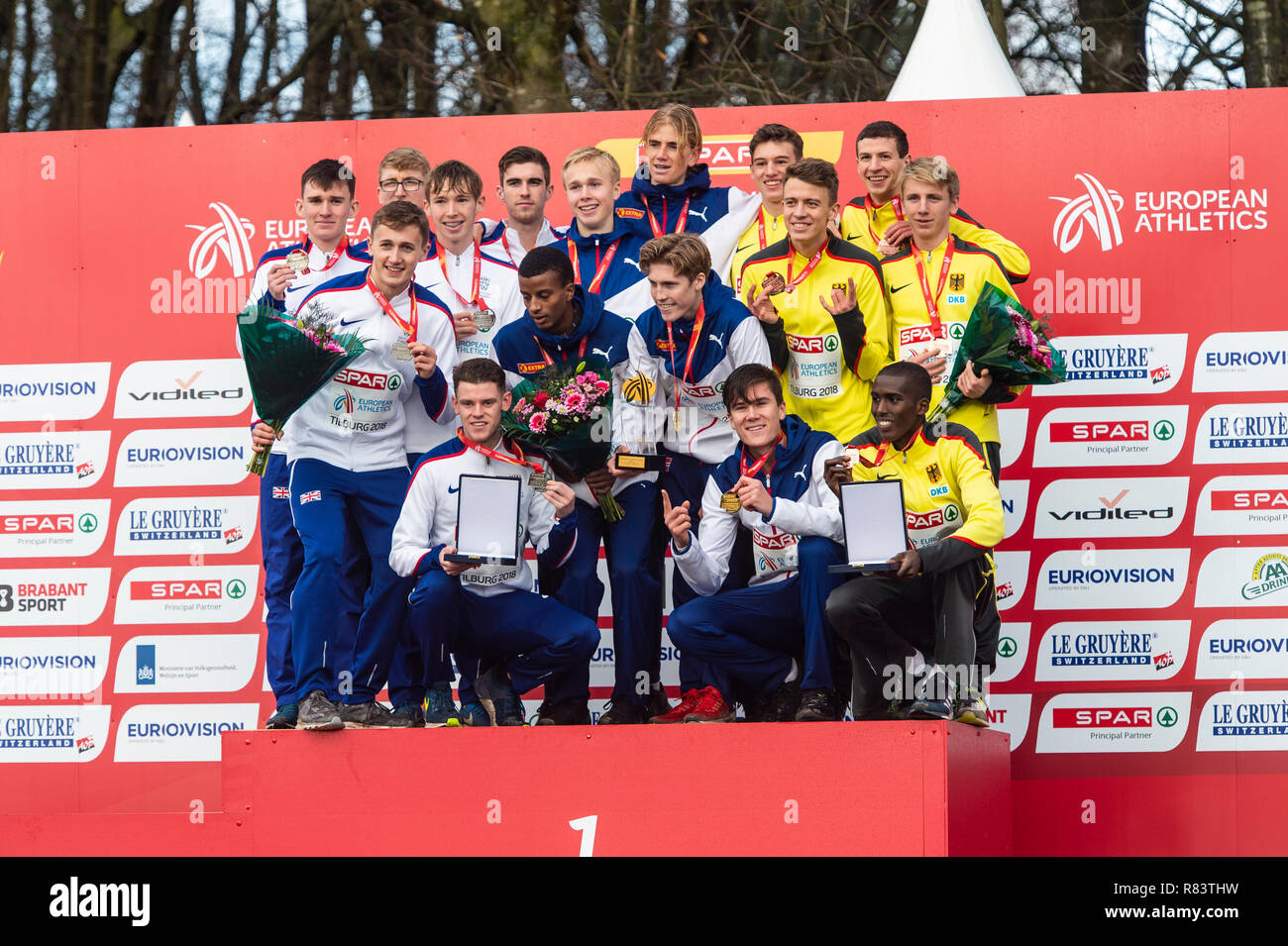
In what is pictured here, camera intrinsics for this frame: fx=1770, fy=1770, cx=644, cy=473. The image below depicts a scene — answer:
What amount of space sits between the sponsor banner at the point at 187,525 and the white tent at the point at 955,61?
3.66 meters

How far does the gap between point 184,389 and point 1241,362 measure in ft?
15.9

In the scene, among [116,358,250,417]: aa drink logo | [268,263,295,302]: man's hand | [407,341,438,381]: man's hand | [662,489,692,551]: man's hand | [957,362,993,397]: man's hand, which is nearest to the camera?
[662,489,692,551]: man's hand

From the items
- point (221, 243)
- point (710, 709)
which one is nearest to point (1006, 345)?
point (710, 709)

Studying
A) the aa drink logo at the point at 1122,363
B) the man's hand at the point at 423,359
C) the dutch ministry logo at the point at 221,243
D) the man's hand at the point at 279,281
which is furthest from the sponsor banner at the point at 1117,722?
the dutch ministry logo at the point at 221,243

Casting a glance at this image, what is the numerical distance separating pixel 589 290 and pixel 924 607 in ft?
6.48

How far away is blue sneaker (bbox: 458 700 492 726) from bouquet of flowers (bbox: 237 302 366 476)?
1.30 meters

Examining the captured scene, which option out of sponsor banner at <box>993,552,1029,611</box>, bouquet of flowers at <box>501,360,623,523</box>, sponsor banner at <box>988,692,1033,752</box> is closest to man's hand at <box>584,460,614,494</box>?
bouquet of flowers at <box>501,360,623,523</box>

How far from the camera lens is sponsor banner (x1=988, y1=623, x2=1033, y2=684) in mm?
7875

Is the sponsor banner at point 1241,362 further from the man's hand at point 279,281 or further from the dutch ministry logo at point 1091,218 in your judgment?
the man's hand at point 279,281

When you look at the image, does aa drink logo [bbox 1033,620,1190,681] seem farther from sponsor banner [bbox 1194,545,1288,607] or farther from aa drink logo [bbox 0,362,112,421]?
aa drink logo [bbox 0,362,112,421]

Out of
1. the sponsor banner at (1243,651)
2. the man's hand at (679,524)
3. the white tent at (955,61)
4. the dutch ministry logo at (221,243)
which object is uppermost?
the white tent at (955,61)

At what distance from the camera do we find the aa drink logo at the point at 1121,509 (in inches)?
310

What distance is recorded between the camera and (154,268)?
27.4ft
